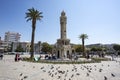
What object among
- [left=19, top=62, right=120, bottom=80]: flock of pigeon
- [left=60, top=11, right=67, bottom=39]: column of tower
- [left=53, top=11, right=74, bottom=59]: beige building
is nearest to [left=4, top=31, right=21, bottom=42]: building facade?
[left=60, top=11, right=67, bottom=39]: column of tower

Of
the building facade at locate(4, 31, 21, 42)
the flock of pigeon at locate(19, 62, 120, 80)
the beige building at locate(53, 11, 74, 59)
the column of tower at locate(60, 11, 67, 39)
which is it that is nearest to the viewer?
the flock of pigeon at locate(19, 62, 120, 80)

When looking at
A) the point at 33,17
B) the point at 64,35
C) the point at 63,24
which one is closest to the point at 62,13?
the point at 63,24

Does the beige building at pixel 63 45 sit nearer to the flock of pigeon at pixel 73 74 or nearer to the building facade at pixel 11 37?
the flock of pigeon at pixel 73 74

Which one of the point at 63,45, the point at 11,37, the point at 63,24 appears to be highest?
the point at 11,37

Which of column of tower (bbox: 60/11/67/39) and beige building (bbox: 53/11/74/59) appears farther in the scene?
column of tower (bbox: 60/11/67/39)

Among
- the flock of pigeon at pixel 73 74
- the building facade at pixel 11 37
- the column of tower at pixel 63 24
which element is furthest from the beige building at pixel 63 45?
the building facade at pixel 11 37

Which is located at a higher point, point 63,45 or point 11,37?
point 11,37

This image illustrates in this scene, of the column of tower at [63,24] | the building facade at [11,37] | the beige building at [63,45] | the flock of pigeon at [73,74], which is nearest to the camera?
the flock of pigeon at [73,74]

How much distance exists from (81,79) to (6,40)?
185788 mm

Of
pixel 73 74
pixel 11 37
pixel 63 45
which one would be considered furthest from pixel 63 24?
pixel 11 37

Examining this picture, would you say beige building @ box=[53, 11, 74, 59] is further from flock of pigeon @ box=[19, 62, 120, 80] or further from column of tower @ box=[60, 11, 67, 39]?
flock of pigeon @ box=[19, 62, 120, 80]

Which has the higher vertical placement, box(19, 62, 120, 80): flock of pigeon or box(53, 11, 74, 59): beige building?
box(53, 11, 74, 59): beige building

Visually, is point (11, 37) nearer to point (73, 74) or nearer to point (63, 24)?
point (63, 24)

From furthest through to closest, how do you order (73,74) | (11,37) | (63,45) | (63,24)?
1. (11,37)
2. (63,24)
3. (63,45)
4. (73,74)
